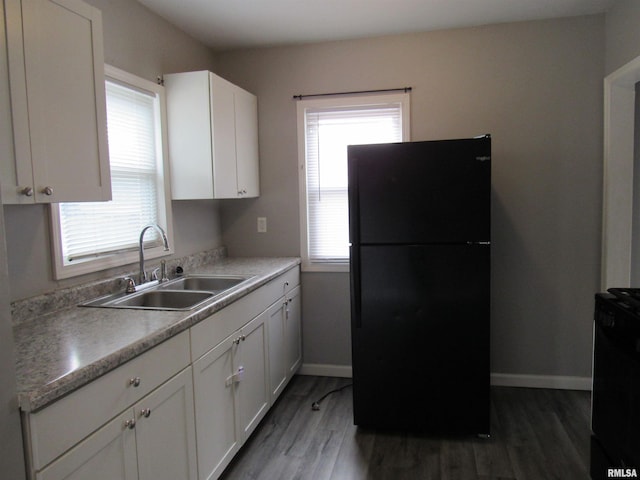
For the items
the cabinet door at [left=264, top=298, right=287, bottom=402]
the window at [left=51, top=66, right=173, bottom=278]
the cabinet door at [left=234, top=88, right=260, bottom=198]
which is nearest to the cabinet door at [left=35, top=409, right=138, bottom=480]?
the window at [left=51, top=66, right=173, bottom=278]

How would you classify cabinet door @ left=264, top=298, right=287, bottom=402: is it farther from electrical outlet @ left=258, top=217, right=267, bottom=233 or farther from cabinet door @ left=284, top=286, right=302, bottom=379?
electrical outlet @ left=258, top=217, right=267, bottom=233

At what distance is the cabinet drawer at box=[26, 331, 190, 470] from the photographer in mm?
1188

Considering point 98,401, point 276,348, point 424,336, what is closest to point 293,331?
point 276,348

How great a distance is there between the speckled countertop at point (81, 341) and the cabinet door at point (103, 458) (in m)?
0.14

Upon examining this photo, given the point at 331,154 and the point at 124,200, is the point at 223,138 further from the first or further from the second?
the point at 331,154

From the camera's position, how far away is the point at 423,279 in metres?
2.61

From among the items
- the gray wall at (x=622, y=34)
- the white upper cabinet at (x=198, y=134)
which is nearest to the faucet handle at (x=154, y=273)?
the white upper cabinet at (x=198, y=134)

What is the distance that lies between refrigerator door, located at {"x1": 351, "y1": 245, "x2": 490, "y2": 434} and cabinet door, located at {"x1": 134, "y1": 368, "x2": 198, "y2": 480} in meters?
1.11

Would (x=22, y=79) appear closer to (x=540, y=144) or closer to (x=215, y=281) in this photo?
(x=215, y=281)

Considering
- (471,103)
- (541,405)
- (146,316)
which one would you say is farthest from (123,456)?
(471,103)

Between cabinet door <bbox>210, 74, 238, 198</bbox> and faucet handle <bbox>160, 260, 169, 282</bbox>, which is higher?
cabinet door <bbox>210, 74, 238, 198</bbox>

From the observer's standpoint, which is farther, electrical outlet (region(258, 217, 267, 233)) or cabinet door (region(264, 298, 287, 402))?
electrical outlet (region(258, 217, 267, 233))

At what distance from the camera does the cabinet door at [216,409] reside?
2.00m

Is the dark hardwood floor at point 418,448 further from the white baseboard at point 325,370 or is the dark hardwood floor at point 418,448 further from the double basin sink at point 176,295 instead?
the double basin sink at point 176,295
